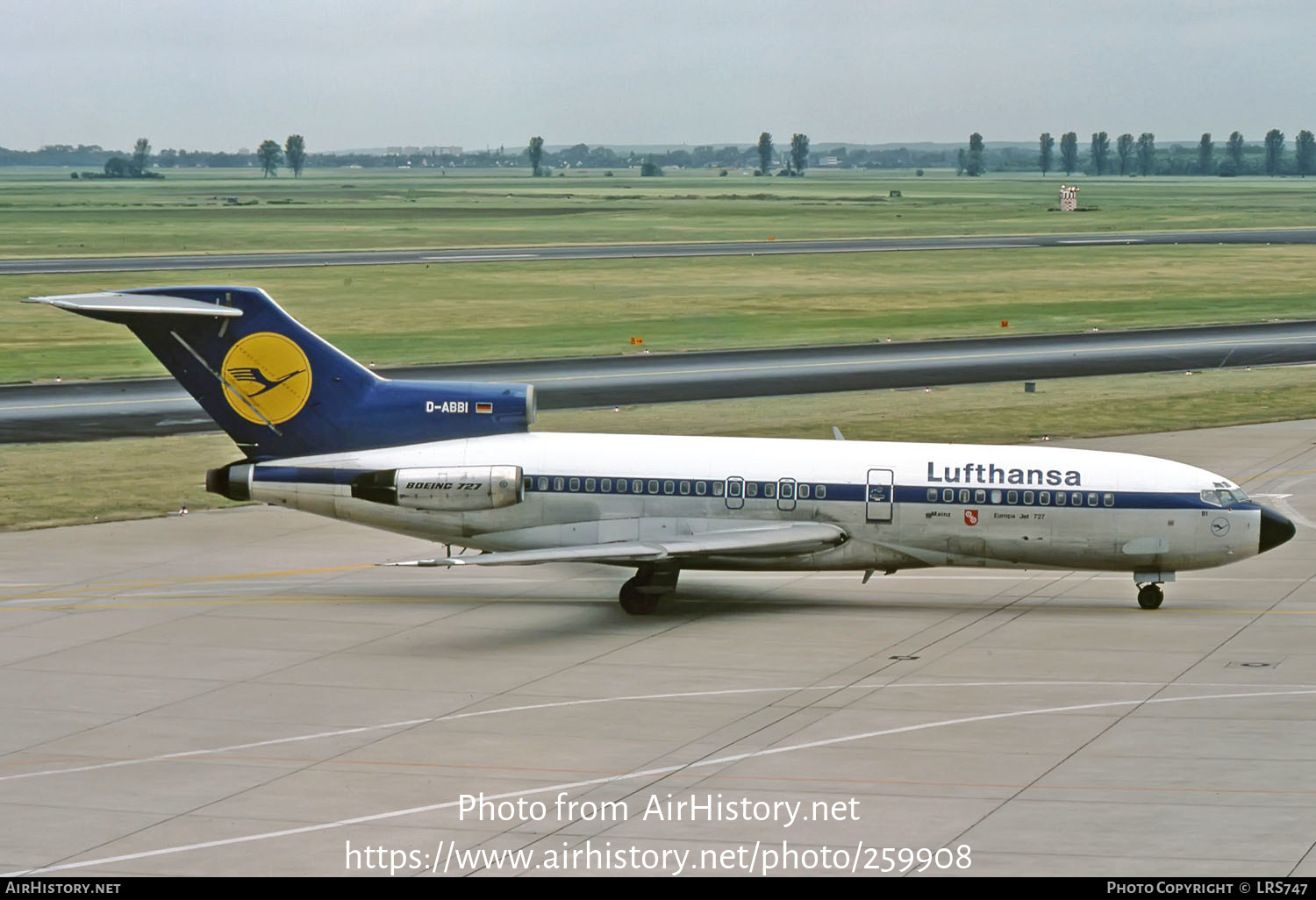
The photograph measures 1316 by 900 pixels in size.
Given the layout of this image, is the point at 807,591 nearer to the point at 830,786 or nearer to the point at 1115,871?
the point at 830,786

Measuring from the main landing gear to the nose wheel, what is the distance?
9481mm

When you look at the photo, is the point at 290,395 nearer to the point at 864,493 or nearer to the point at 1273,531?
the point at 864,493

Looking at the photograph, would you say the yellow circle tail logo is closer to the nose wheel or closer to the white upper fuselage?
the white upper fuselage

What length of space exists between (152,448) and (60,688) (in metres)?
26.3

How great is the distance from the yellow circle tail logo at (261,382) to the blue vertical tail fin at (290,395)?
2 cm

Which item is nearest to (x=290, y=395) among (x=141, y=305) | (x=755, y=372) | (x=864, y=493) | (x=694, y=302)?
(x=141, y=305)

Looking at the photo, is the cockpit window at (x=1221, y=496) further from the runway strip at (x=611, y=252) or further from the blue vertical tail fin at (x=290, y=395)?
the runway strip at (x=611, y=252)

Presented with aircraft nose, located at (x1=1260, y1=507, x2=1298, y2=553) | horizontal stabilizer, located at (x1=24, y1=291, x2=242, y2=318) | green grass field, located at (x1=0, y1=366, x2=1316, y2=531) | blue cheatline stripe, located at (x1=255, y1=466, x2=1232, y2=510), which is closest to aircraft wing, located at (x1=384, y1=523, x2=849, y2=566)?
blue cheatline stripe, located at (x1=255, y1=466, x2=1232, y2=510)

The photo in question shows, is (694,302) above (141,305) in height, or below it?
below

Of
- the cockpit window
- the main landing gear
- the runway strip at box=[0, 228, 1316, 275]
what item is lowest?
the main landing gear

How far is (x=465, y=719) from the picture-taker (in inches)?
1062

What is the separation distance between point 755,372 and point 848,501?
37772 mm

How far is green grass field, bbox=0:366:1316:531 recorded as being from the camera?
47.2 m

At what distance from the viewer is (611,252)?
441 ft
